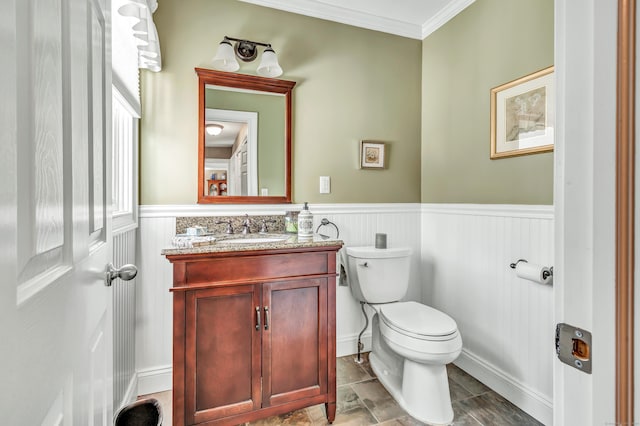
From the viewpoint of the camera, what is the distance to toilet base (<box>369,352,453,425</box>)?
1.62 m

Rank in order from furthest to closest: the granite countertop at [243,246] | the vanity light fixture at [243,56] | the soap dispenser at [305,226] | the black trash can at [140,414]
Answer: the vanity light fixture at [243,56], the soap dispenser at [305,226], the granite countertop at [243,246], the black trash can at [140,414]

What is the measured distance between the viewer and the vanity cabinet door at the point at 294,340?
151 centimetres

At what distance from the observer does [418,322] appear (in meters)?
1.73

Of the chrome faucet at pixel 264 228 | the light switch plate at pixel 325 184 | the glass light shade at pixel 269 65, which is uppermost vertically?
the glass light shade at pixel 269 65

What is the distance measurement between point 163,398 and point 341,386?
3.45 ft

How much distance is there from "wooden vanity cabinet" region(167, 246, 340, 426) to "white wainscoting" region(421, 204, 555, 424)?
3.35 ft

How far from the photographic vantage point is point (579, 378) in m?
0.40

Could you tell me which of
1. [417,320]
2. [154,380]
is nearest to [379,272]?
[417,320]

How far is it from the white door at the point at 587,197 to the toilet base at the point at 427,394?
53.6 inches

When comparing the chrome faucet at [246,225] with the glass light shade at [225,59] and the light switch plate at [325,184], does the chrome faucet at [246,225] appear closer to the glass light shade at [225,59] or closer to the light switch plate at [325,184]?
the light switch plate at [325,184]

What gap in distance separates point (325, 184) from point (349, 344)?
1195 millimetres

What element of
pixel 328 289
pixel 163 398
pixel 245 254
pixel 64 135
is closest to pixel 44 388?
pixel 64 135

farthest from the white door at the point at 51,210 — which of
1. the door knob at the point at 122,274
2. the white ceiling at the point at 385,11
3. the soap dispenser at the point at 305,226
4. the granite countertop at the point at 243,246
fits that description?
the white ceiling at the point at 385,11

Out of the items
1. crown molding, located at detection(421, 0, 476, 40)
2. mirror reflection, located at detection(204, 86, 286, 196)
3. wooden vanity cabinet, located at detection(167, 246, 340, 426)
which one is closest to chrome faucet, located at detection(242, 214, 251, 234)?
mirror reflection, located at detection(204, 86, 286, 196)
